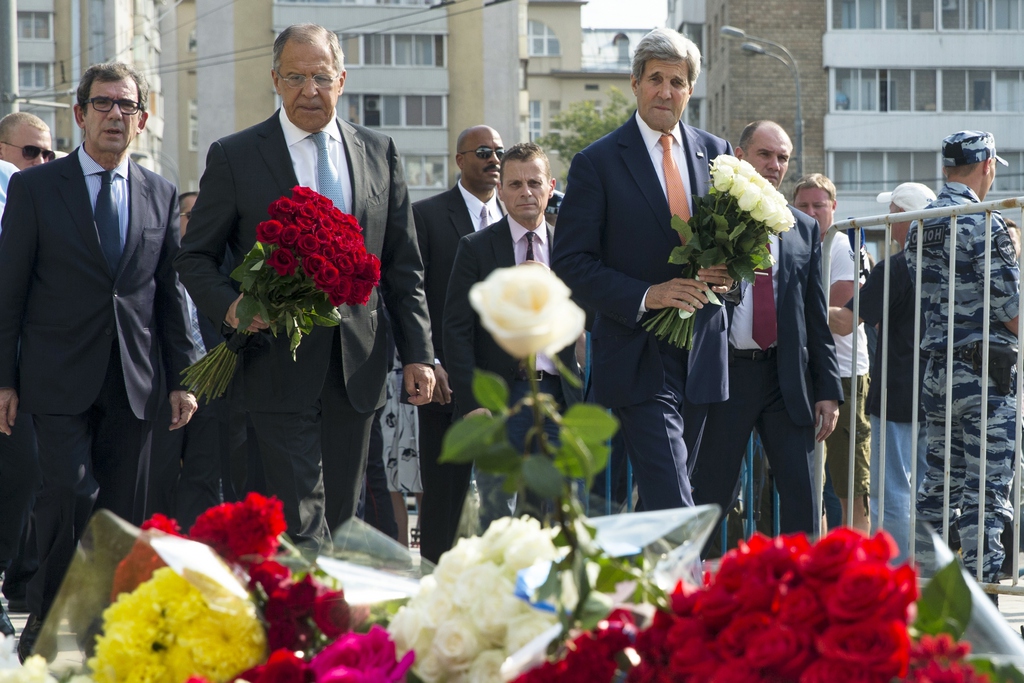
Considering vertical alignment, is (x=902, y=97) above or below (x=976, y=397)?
above

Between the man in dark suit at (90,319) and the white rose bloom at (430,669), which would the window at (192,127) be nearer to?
the man in dark suit at (90,319)

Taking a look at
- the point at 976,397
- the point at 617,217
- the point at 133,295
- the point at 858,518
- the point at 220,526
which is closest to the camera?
the point at 220,526

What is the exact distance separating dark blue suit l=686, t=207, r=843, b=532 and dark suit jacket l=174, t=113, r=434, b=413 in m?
1.33

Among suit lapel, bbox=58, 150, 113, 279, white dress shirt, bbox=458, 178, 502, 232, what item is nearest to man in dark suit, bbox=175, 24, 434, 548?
suit lapel, bbox=58, 150, 113, 279

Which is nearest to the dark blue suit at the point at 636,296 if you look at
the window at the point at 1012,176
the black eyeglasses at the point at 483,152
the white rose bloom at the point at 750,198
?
the white rose bloom at the point at 750,198

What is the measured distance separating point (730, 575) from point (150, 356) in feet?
15.2

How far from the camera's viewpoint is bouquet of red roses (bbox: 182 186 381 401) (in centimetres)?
428

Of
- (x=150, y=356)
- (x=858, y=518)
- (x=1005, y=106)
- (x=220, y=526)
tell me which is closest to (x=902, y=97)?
(x=1005, y=106)

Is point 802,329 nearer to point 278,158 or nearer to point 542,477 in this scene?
point 278,158

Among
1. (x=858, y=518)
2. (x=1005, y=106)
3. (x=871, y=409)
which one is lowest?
(x=858, y=518)

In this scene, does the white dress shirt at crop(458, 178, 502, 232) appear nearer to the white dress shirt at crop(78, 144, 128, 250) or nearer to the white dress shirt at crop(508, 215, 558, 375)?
the white dress shirt at crop(508, 215, 558, 375)

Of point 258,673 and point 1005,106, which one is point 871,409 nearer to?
point 258,673

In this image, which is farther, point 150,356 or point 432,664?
point 150,356

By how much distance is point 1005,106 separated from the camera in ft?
153
